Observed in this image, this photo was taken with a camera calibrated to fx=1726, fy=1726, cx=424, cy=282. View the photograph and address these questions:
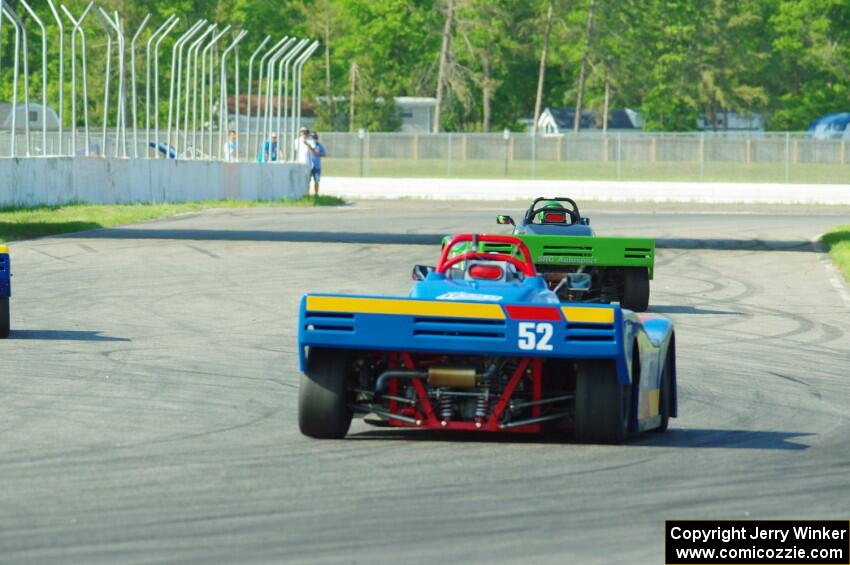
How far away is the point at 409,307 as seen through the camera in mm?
8969

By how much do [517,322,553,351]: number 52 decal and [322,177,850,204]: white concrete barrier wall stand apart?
1776 inches

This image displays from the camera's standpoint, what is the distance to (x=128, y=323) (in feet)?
52.7

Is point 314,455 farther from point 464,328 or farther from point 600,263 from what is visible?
point 600,263

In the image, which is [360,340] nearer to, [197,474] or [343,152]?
[197,474]

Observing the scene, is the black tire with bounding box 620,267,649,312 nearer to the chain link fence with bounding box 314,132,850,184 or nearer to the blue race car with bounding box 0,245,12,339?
the blue race car with bounding box 0,245,12,339

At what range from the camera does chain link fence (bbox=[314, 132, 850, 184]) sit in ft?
208

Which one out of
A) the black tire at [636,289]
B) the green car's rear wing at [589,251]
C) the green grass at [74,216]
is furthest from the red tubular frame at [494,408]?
the green grass at [74,216]

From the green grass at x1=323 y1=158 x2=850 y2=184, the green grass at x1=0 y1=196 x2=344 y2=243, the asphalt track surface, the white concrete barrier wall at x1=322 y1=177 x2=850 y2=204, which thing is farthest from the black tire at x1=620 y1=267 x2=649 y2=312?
the green grass at x1=323 y1=158 x2=850 y2=184

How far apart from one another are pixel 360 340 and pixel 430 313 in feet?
1.27

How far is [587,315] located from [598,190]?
46.7 metres

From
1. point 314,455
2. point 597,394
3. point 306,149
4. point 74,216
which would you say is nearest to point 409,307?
point 314,455

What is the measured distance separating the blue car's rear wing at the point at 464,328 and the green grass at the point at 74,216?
716 inches

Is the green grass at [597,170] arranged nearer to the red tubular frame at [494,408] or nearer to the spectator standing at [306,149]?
the spectator standing at [306,149]

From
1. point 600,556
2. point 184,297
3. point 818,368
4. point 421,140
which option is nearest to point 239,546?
point 600,556
